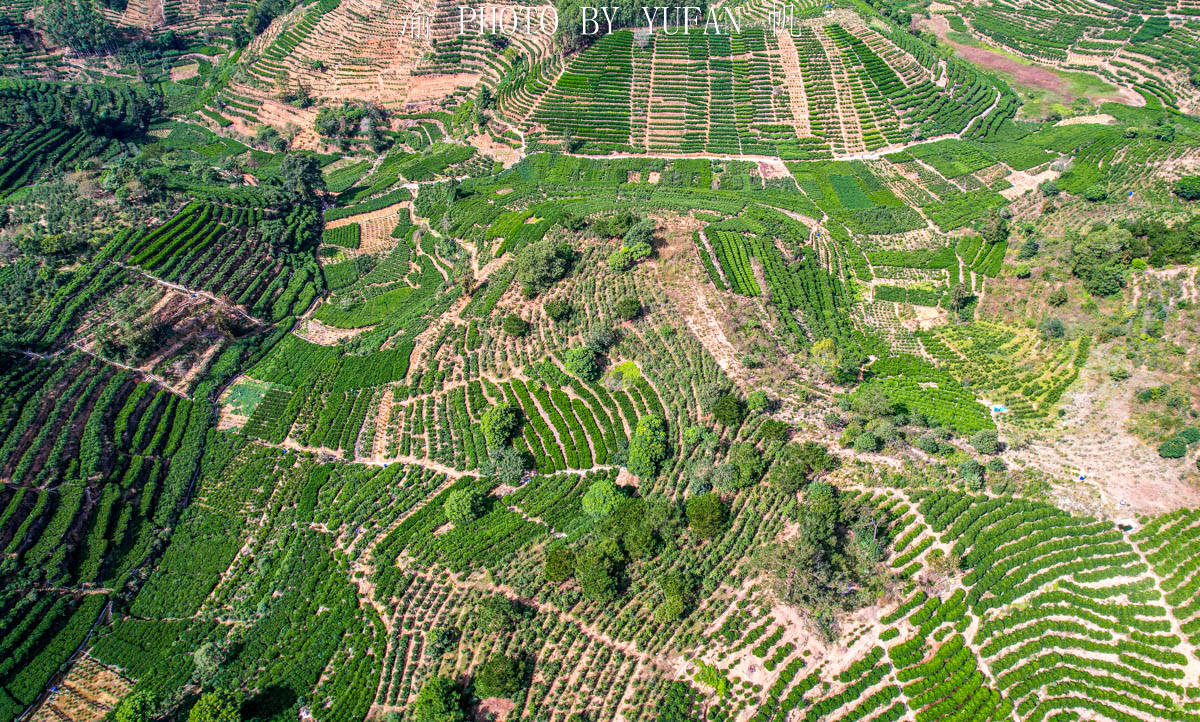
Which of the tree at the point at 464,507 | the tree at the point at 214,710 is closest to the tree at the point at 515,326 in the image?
the tree at the point at 464,507

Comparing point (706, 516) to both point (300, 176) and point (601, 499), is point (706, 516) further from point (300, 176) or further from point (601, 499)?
point (300, 176)

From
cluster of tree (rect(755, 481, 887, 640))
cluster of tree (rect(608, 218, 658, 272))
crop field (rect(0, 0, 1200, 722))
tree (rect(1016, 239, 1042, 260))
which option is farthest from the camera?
tree (rect(1016, 239, 1042, 260))

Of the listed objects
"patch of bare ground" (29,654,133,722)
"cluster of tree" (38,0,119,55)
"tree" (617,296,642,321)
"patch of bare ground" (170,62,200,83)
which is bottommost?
"patch of bare ground" (29,654,133,722)

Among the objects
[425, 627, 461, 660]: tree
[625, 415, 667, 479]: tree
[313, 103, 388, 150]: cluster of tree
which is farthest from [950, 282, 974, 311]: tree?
[313, 103, 388, 150]: cluster of tree

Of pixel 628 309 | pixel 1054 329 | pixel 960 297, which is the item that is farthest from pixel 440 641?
pixel 960 297

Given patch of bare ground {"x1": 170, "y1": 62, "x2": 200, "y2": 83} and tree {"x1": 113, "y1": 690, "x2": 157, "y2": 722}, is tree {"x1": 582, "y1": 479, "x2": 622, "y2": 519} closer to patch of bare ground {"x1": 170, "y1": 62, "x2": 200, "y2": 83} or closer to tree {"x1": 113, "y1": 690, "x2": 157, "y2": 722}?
tree {"x1": 113, "y1": 690, "x2": 157, "y2": 722}

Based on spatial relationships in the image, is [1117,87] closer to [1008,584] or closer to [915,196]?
[915,196]

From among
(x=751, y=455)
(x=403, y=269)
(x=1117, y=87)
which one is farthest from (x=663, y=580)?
(x=1117, y=87)
